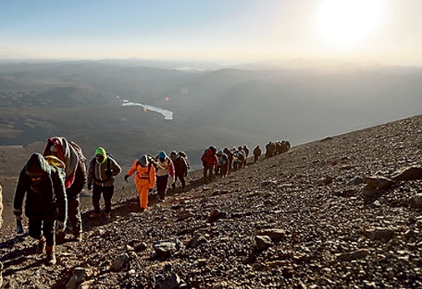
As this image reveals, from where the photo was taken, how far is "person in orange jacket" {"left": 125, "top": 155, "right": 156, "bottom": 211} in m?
12.0

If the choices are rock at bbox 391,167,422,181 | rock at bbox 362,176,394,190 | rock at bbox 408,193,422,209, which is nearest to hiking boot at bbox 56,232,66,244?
rock at bbox 362,176,394,190

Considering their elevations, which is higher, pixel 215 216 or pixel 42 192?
pixel 42 192

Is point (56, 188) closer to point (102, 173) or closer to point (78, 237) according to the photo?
point (78, 237)

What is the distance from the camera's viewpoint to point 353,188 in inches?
308

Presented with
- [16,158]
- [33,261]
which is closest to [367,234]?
[33,261]

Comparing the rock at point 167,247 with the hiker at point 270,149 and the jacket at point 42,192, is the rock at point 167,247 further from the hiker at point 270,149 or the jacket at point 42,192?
the hiker at point 270,149

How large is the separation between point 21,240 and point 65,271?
3281mm

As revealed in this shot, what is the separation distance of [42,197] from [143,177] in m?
5.77


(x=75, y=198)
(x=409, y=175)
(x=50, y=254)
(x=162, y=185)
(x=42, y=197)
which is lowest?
(x=162, y=185)

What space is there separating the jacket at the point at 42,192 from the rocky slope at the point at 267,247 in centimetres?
118

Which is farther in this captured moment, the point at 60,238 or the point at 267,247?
the point at 60,238

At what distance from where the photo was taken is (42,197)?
6.32 m

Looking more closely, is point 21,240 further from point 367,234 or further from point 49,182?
point 367,234

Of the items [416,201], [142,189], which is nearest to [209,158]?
[142,189]
